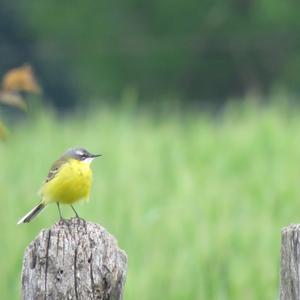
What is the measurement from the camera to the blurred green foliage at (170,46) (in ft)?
70.4

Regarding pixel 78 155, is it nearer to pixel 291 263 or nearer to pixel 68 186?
pixel 68 186

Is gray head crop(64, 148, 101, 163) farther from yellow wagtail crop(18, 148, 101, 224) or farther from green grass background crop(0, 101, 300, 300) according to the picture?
green grass background crop(0, 101, 300, 300)

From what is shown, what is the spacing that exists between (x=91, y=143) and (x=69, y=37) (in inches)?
519

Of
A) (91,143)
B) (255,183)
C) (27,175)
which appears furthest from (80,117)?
(255,183)

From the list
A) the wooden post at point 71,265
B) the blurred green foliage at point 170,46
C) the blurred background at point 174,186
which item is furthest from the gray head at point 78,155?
the blurred green foliage at point 170,46

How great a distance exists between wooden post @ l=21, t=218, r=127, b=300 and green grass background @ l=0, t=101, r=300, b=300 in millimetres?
2569

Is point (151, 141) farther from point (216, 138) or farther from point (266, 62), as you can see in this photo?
point (266, 62)

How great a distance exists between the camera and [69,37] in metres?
22.2

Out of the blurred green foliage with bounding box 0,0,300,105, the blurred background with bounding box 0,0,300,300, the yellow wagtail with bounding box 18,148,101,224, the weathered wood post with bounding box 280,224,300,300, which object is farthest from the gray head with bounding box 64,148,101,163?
the blurred green foliage with bounding box 0,0,300,105

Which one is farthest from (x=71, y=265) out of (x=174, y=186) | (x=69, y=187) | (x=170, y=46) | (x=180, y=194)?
(x=170, y=46)

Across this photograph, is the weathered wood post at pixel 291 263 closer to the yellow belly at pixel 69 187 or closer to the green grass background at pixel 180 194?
the yellow belly at pixel 69 187

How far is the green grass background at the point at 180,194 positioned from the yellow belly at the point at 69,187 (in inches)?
53.3

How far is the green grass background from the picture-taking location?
5.98 m

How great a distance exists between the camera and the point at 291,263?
3.15 m
